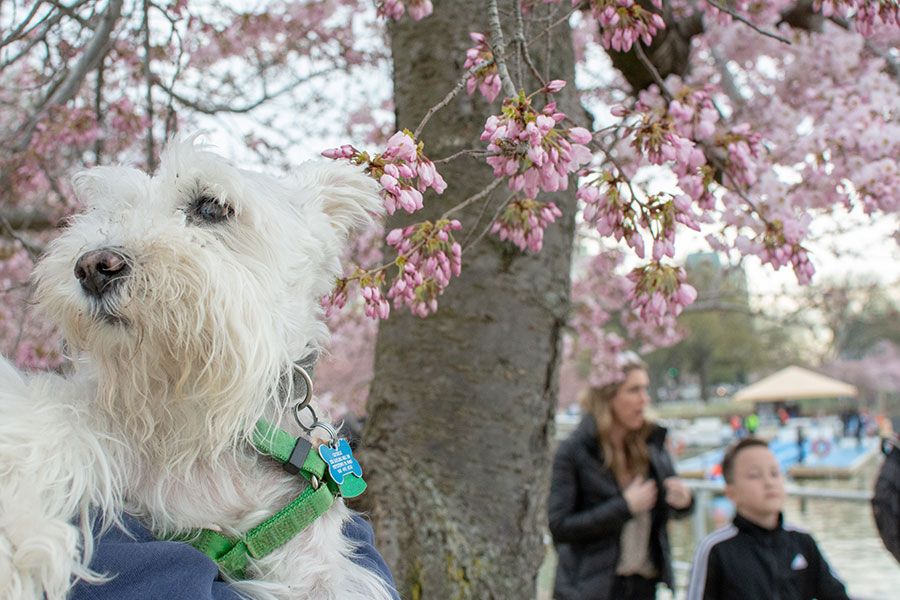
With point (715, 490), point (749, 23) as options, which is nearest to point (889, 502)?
point (715, 490)

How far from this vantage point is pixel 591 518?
3594mm

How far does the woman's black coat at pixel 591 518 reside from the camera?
3584mm

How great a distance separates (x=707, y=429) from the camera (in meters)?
29.1

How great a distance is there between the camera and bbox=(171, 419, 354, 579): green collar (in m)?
1.33

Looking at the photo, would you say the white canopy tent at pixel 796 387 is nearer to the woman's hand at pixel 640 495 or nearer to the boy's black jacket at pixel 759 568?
the woman's hand at pixel 640 495

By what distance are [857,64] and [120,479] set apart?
462cm

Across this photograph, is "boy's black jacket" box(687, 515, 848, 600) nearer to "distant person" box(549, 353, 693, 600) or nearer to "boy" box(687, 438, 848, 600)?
"boy" box(687, 438, 848, 600)

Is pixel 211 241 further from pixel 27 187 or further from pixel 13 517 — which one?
pixel 27 187

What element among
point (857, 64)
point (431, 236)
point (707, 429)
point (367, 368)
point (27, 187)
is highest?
point (857, 64)

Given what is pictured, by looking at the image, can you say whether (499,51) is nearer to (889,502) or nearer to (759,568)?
(759,568)

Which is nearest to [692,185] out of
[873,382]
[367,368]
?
[367,368]

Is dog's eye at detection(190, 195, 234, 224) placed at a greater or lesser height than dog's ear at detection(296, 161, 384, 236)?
lesser

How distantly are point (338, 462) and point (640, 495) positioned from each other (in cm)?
252

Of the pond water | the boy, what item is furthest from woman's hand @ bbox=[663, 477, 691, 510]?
the pond water
